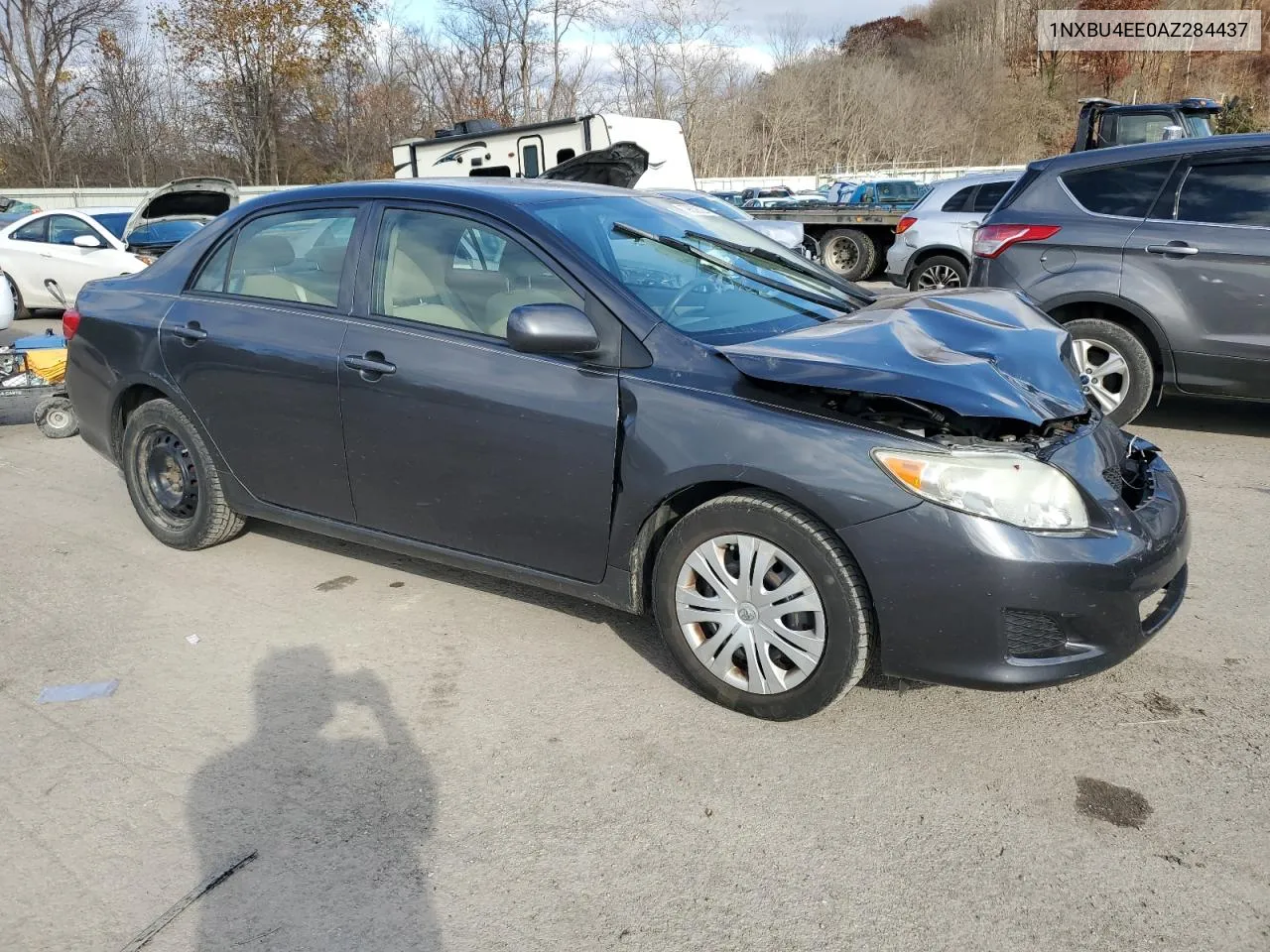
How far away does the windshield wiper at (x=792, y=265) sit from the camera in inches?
164

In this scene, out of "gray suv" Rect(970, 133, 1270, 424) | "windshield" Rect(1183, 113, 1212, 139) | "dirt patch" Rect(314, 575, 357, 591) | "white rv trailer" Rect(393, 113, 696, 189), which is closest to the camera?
"dirt patch" Rect(314, 575, 357, 591)

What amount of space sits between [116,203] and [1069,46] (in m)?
63.3

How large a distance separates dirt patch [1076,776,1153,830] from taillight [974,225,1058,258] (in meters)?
A: 4.55

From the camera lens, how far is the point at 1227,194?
6.00 metres

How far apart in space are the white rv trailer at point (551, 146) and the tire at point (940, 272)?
374 centimetres

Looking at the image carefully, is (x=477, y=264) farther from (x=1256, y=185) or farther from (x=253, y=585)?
(x=1256, y=185)

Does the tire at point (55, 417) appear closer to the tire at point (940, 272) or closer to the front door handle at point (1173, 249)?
the front door handle at point (1173, 249)

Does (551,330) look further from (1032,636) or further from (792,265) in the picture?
(1032,636)

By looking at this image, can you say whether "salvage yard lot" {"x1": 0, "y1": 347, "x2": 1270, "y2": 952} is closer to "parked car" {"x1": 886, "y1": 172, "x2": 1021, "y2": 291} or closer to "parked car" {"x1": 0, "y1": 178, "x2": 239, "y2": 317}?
"parked car" {"x1": 886, "y1": 172, "x2": 1021, "y2": 291}

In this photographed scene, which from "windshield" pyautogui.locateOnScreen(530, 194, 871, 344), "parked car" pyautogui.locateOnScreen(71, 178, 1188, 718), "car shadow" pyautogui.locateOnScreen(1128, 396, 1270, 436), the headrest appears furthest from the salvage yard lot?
"car shadow" pyautogui.locateOnScreen(1128, 396, 1270, 436)

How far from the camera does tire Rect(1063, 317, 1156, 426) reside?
622 centimetres

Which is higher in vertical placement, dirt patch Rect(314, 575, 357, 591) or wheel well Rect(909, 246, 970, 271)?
wheel well Rect(909, 246, 970, 271)

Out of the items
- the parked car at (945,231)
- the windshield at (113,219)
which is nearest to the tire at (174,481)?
the parked car at (945,231)

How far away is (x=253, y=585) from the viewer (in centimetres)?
447
